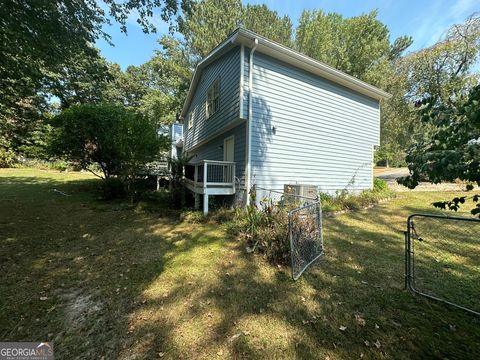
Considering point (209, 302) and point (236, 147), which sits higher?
point (236, 147)

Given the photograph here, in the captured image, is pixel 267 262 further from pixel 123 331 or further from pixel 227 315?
pixel 123 331

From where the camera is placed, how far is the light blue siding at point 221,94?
809cm

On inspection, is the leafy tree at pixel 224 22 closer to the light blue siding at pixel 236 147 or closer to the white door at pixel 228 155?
the light blue siding at pixel 236 147

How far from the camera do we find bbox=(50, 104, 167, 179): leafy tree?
28.9 feet

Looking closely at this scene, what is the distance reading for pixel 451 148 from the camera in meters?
2.11

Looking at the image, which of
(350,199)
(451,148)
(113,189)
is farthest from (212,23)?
(451,148)

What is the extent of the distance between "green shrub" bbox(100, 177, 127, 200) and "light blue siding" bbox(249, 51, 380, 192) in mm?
6287

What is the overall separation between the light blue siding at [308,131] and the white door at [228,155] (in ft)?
3.03

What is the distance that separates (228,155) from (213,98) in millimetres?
2843

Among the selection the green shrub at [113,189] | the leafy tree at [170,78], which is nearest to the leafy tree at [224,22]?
the leafy tree at [170,78]

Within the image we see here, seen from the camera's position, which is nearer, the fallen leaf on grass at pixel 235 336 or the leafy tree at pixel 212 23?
the fallen leaf on grass at pixel 235 336

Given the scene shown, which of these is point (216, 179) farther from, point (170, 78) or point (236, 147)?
point (170, 78)

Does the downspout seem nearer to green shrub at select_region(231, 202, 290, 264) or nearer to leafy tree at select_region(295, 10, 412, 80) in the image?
green shrub at select_region(231, 202, 290, 264)

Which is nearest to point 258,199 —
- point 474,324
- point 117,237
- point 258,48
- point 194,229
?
point 194,229
